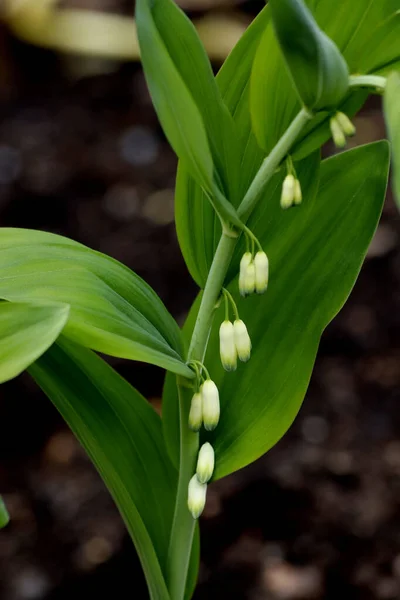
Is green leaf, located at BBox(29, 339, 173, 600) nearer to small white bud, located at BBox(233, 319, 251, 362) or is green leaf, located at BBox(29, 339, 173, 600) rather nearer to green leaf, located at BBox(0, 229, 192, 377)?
green leaf, located at BBox(0, 229, 192, 377)

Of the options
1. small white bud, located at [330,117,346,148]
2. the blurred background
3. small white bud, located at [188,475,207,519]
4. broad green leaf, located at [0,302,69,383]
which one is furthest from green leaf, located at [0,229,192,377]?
the blurred background

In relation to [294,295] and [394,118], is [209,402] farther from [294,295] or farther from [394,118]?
[394,118]

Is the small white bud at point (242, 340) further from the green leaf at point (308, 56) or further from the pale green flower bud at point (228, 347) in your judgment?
the green leaf at point (308, 56)

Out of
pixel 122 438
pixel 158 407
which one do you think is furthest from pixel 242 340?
pixel 158 407

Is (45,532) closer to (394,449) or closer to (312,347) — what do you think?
(394,449)

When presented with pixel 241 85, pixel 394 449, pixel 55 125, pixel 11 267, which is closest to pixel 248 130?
pixel 241 85

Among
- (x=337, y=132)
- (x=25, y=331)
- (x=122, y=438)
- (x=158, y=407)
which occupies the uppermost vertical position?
(x=337, y=132)
